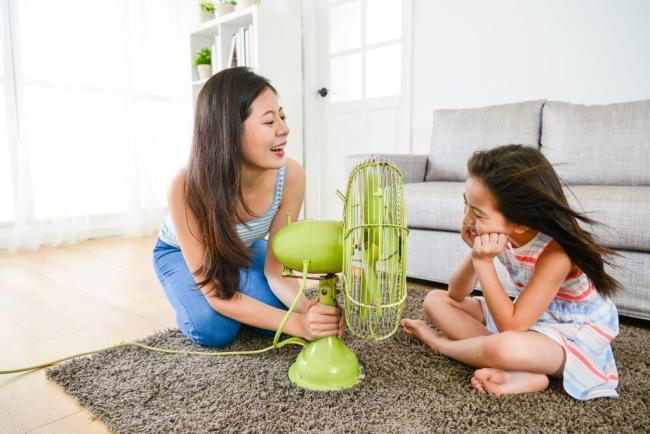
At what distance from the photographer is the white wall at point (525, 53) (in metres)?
2.31

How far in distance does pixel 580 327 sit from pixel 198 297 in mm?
1022

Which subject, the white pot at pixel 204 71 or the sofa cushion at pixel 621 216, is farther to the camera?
the white pot at pixel 204 71

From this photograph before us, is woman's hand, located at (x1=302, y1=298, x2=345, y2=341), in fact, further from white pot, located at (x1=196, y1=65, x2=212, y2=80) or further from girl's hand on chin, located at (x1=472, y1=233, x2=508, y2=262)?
white pot, located at (x1=196, y1=65, x2=212, y2=80)

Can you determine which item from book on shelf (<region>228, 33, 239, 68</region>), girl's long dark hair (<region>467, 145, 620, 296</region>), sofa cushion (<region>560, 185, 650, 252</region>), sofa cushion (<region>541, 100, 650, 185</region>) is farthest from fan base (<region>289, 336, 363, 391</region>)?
book on shelf (<region>228, 33, 239, 68</region>)

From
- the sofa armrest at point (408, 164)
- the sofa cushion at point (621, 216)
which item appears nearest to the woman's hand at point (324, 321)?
the sofa cushion at point (621, 216)

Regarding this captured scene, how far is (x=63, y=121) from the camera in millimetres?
3240

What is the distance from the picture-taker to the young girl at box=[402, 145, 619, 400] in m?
1.00

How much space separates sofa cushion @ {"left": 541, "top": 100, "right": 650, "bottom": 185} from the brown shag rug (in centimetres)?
101

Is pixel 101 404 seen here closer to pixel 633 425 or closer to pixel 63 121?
pixel 633 425

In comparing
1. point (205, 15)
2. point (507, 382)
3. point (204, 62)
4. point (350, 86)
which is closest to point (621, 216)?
point (507, 382)

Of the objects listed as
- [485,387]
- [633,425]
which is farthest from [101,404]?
[633,425]

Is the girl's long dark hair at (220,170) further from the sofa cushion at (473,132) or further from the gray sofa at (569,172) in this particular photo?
the sofa cushion at (473,132)

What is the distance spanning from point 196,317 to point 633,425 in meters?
1.08

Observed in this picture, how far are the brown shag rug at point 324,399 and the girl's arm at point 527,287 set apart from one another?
18 cm
